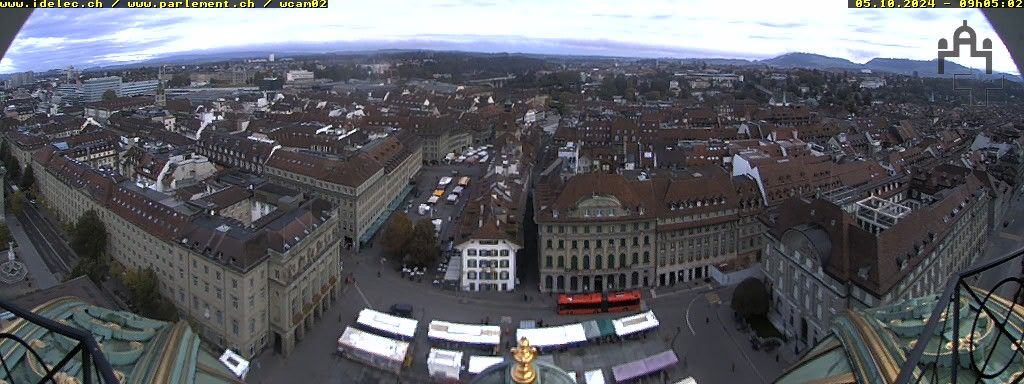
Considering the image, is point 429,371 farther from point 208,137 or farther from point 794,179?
point 208,137

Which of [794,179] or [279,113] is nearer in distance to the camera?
[794,179]

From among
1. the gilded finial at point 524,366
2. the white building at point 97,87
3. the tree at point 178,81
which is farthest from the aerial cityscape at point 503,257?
the tree at point 178,81

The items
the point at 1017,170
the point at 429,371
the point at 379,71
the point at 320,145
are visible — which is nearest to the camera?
the point at 429,371

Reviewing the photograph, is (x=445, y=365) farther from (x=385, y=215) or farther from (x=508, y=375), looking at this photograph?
(x=385, y=215)

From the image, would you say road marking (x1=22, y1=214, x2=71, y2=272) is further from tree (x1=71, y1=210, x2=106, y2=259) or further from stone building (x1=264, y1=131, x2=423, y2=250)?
stone building (x1=264, y1=131, x2=423, y2=250)

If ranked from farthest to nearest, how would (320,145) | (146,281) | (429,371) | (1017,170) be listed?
1. (320,145)
2. (1017,170)
3. (146,281)
4. (429,371)

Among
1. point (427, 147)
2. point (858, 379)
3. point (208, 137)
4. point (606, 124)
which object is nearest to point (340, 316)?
point (858, 379)

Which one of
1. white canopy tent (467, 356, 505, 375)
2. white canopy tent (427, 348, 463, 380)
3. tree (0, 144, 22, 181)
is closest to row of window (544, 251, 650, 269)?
white canopy tent (467, 356, 505, 375)
